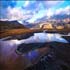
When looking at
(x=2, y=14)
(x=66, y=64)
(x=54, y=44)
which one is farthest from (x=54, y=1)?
(x=66, y=64)

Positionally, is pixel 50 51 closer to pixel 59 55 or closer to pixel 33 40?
pixel 59 55

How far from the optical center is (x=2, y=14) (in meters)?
1.62

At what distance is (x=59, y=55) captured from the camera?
1566mm

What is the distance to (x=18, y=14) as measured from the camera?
1.62 m

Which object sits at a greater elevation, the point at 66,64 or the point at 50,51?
the point at 50,51

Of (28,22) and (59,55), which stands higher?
(28,22)

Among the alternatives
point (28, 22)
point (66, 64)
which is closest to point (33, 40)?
point (28, 22)

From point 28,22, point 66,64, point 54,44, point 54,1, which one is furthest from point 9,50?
point 54,1

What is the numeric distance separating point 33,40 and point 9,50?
29cm

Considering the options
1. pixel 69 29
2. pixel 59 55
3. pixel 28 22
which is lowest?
pixel 59 55

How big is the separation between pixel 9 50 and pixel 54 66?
52cm

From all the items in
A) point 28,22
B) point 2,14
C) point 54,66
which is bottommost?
point 54,66

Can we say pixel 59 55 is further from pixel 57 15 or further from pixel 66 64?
pixel 57 15

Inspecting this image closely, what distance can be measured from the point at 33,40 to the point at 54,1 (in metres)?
0.50
